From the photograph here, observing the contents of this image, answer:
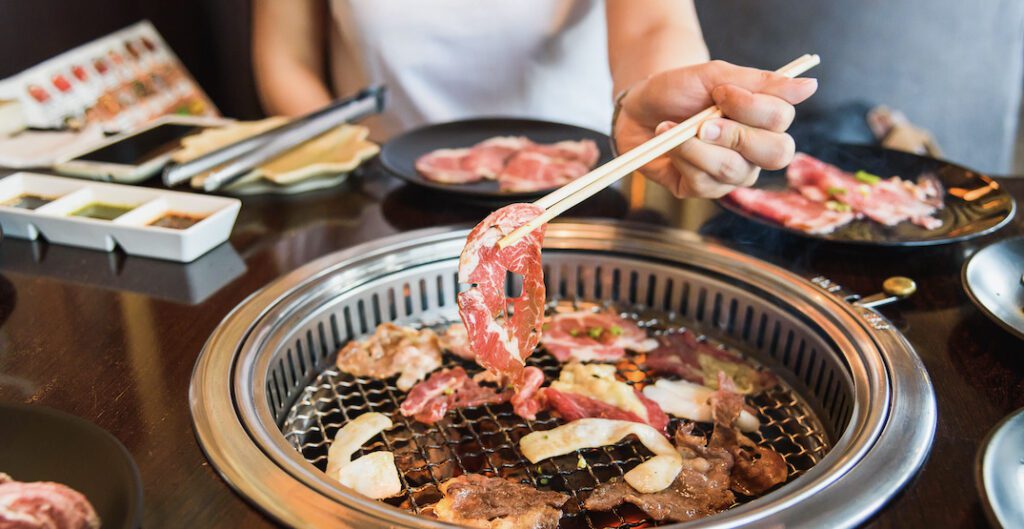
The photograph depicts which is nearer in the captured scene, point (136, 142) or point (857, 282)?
point (857, 282)

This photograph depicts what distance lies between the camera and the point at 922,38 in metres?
5.32

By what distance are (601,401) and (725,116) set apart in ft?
2.49

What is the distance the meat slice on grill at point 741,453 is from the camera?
5.45 ft

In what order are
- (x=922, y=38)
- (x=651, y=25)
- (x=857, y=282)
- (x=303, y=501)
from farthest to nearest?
(x=922, y=38), (x=651, y=25), (x=857, y=282), (x=303, y=501)

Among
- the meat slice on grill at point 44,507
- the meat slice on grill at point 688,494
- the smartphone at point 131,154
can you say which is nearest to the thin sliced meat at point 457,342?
the meat slice on grill at point 688,494

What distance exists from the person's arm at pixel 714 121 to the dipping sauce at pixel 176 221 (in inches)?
52.8

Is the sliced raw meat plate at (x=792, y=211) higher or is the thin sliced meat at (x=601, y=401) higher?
the sliced raw meat plate at (x=792, y=211)

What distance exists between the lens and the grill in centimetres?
140

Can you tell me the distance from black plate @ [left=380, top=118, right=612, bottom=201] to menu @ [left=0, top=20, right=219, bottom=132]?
4.26 feet

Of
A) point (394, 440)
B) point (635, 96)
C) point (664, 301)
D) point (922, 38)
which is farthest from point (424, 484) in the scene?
point (922, 38)

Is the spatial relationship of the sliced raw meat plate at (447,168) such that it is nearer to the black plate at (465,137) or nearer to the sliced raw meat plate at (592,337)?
the black plate at (465,137)

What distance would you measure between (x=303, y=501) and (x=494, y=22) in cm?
270

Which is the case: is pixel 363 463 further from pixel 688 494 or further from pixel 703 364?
pixel 703 364

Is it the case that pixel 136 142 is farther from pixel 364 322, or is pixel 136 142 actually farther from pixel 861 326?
pixel 861 326
